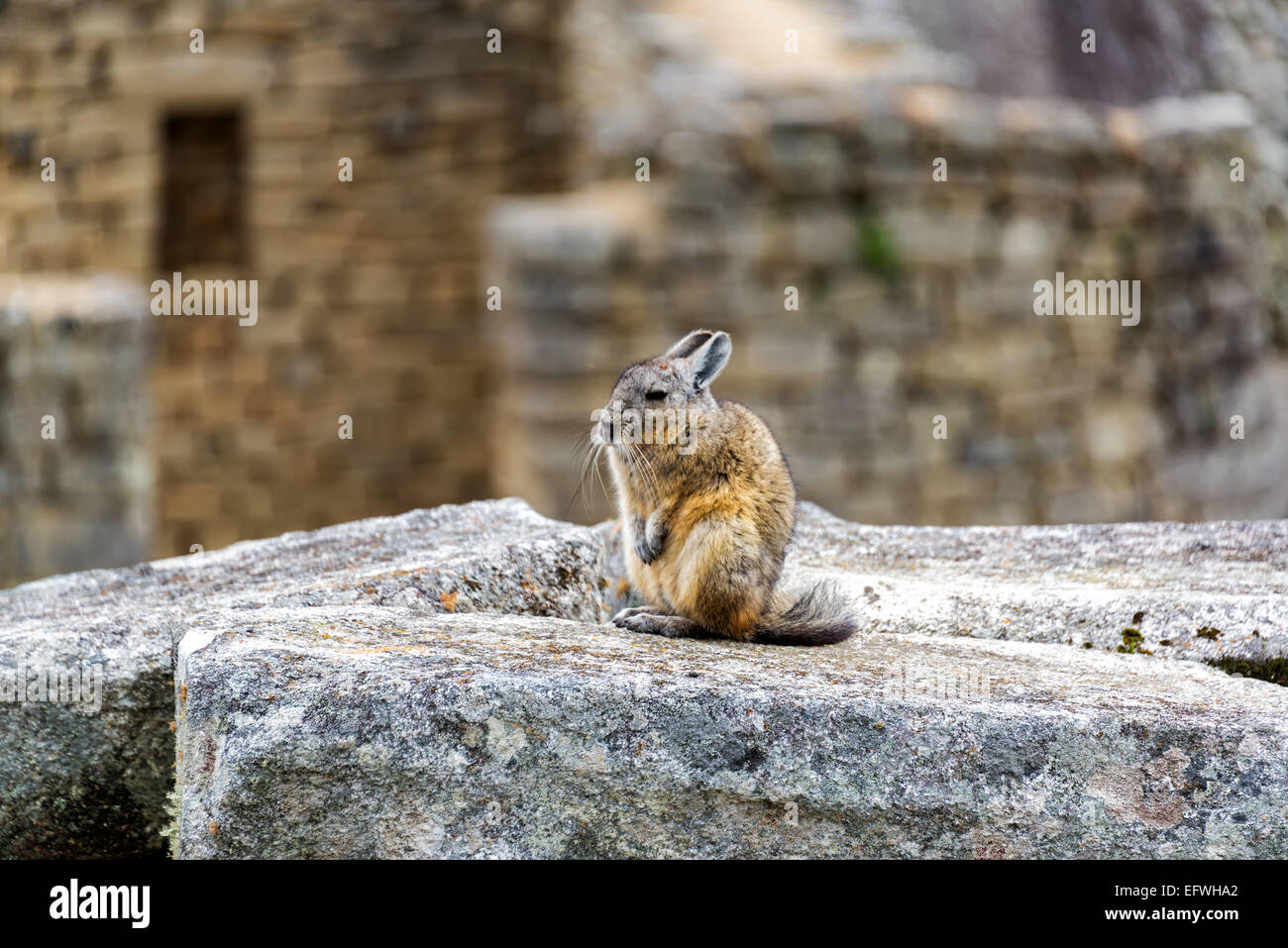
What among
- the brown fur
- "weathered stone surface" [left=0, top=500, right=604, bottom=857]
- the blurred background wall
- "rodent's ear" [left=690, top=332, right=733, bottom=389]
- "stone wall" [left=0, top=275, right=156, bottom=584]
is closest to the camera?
"weathered stone surface" [left=0, top=500, right=604, bottom=857]

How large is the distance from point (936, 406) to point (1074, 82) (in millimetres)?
5955

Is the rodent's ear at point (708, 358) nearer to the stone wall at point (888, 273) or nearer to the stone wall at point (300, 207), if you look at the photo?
the stone wall at point (888, 273)

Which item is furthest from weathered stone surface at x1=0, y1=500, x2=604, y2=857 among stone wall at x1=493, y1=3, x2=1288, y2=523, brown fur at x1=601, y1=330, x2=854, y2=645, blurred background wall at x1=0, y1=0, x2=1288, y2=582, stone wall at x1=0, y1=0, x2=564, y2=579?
stone wall at x1=0, y1=0, x2=564, y2=579

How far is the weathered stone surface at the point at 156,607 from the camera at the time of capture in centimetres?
393

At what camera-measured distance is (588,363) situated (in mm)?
11836

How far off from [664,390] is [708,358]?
160mm

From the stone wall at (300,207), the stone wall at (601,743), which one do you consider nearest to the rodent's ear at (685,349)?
the stone wall at (601,743)

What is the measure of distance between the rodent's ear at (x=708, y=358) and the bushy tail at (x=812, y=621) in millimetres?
669

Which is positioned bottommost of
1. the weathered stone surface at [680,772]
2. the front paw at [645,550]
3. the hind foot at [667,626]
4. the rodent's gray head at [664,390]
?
the weathered stone surface at [680,772]

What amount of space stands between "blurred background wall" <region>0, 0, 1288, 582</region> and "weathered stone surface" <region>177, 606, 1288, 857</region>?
7917mm

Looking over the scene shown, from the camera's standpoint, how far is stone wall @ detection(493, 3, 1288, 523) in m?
11.8

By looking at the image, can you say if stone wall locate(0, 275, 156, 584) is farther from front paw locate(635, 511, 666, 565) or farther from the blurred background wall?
front paw locate(635, 511, 666, 565)

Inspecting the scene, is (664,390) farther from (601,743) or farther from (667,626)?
(601,743)

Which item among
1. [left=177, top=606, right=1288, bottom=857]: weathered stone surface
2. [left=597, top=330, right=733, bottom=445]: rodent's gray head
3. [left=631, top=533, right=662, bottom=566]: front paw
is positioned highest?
[left=597, top=330, right=733, bottom=445]: rodent's gray head
